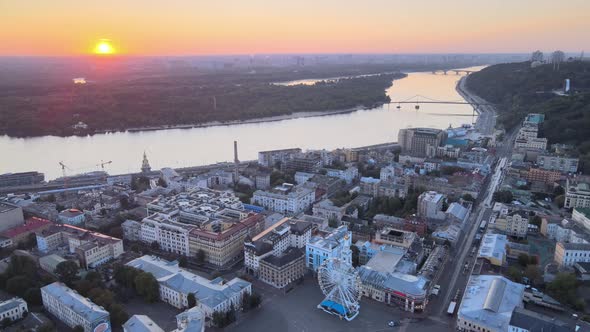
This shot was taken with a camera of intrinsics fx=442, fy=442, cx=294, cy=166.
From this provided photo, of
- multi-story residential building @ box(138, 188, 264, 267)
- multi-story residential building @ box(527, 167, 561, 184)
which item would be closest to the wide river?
multi-story residential building @ box(138, 188, 264, 267)

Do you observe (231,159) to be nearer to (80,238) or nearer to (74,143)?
(74,143)

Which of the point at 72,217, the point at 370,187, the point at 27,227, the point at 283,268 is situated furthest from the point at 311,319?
the point at 27,227

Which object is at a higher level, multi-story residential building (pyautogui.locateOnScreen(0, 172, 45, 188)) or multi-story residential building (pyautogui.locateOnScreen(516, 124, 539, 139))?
multi-story residential building (pyautogui.locateOnScreen(516, 124, 539, 139))

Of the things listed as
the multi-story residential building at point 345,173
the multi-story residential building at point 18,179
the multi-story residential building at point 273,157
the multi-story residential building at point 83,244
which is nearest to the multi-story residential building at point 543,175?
the multi-story residential building at point 345,173

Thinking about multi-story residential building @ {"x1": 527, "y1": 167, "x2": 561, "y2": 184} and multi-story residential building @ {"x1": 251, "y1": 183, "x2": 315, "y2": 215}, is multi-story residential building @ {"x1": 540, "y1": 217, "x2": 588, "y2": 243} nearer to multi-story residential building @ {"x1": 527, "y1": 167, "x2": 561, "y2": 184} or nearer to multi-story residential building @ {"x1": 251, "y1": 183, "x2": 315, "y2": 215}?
multi-story residential building @ {"x1": 527, "y1": 167, "x2": 561, "y2": 184}

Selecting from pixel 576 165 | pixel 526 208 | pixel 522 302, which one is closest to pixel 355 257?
pixel 522 302

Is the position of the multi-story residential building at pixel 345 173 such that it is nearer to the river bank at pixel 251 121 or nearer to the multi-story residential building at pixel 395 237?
the multi-story residential building at pixel 395 237

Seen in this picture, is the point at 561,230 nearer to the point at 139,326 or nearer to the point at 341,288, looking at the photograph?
the point at 341,288
